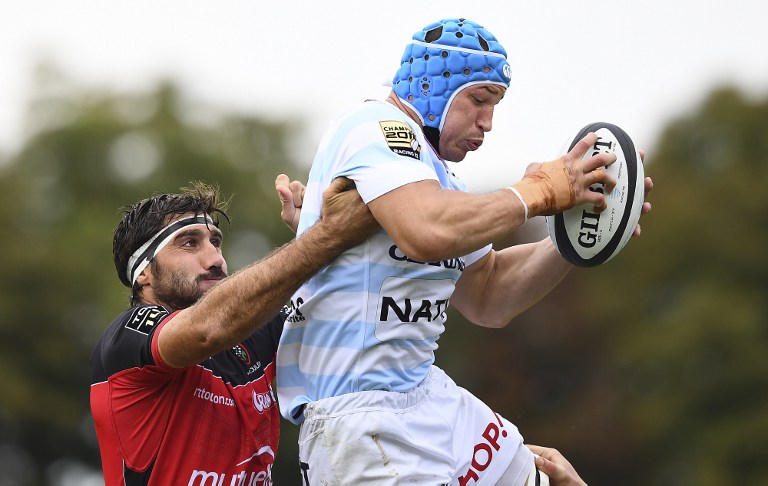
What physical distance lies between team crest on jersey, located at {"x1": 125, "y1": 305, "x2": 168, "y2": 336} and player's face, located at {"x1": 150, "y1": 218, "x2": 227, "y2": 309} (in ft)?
1.19

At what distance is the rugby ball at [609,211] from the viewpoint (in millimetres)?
6078

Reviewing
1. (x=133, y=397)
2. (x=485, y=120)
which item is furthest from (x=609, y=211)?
(x=133, y=397)

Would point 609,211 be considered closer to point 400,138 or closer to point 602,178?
point 602,178

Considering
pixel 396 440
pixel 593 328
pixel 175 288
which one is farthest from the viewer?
pixel 593 328

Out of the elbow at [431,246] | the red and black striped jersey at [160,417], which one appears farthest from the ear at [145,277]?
the elbow at [431,246]

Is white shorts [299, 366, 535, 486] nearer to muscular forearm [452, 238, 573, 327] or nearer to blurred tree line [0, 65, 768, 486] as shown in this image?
muscular forearm [452, 238, 573, 327]

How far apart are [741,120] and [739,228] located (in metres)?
3.92

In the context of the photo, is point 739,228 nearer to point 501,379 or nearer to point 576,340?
point 576,340

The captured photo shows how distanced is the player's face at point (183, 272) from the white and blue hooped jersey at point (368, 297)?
101 cm

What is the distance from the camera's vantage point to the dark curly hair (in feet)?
23.1

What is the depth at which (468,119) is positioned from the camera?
20.4 ft

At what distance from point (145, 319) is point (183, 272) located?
0.53 m

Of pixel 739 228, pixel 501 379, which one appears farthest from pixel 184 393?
pixel 739 228

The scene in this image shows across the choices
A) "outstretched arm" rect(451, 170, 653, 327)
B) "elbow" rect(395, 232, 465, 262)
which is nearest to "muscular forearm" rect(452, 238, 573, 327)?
"outstretched arm" rect(451, 170, 653, 327)
